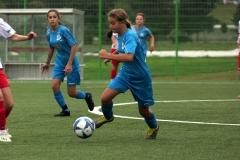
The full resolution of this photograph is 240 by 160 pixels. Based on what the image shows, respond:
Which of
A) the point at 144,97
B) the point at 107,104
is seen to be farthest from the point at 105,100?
the point at 144,97

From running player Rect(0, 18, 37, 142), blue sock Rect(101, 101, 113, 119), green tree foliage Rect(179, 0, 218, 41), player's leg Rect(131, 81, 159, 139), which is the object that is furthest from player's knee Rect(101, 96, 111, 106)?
green tree foliage Rect(179, 0, 218, 41)

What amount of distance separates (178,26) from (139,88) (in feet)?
50.2

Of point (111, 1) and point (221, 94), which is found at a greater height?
point (111, 1)

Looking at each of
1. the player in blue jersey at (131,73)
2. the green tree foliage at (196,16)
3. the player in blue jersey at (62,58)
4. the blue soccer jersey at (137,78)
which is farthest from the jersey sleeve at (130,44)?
the green tree foliage at (196,16)

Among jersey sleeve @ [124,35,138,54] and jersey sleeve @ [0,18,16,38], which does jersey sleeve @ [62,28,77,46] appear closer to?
jersey sleeve @ [0,18,16,38]

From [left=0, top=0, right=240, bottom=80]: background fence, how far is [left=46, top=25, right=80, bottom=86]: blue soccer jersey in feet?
39.0

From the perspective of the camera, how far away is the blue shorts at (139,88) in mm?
7926

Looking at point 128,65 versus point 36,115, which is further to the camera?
point 36,115

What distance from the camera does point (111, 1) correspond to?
23.3m

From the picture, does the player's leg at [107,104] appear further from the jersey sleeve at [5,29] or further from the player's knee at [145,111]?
the jersey sleeve at [5,29]

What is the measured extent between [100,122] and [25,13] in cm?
1432

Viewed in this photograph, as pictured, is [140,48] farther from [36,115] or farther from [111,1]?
[111,1]

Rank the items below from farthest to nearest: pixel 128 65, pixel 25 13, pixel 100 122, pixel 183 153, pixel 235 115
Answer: pixel 25 13
pixel 235 115
pixel 100 122
pixel 128 65
pixel 183 153

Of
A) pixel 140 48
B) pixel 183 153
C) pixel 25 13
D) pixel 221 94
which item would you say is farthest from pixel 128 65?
pixel 25 13
